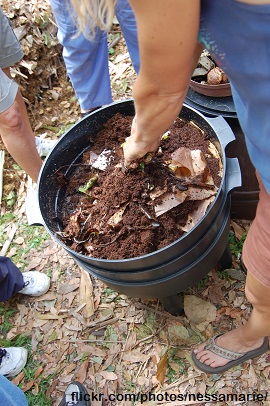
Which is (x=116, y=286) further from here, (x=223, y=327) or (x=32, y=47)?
(x=32, y=47)

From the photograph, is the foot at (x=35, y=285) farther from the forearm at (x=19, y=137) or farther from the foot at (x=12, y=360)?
the forearm at (x=19, y=137)

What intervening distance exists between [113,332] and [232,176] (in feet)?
4.09

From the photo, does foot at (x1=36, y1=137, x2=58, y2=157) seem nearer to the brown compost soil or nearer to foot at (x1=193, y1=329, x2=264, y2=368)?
the brown compost soil

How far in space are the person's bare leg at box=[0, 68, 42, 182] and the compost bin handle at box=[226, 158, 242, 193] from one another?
141 cm

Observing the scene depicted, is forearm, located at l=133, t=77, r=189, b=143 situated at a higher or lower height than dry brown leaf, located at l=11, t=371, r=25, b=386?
higher

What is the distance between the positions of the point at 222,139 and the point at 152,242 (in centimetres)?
60

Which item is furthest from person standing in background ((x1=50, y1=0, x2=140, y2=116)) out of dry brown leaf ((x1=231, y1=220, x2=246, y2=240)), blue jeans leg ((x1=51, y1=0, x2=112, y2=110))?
dry brown leaf ((x1=231, y1=220, x2=246, y2=240))

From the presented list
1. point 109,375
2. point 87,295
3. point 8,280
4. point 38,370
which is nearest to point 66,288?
point 87,295

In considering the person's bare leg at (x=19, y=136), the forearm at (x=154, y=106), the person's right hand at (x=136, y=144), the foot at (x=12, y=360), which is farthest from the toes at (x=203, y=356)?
the person's bare leg at (x=19, y=136)

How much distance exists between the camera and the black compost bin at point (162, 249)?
1.69 meters

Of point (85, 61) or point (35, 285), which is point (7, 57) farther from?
point (35, 285)

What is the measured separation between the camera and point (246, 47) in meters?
0.90

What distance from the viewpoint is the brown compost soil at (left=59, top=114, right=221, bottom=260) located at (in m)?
1.78

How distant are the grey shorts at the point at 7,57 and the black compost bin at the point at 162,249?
57cm
